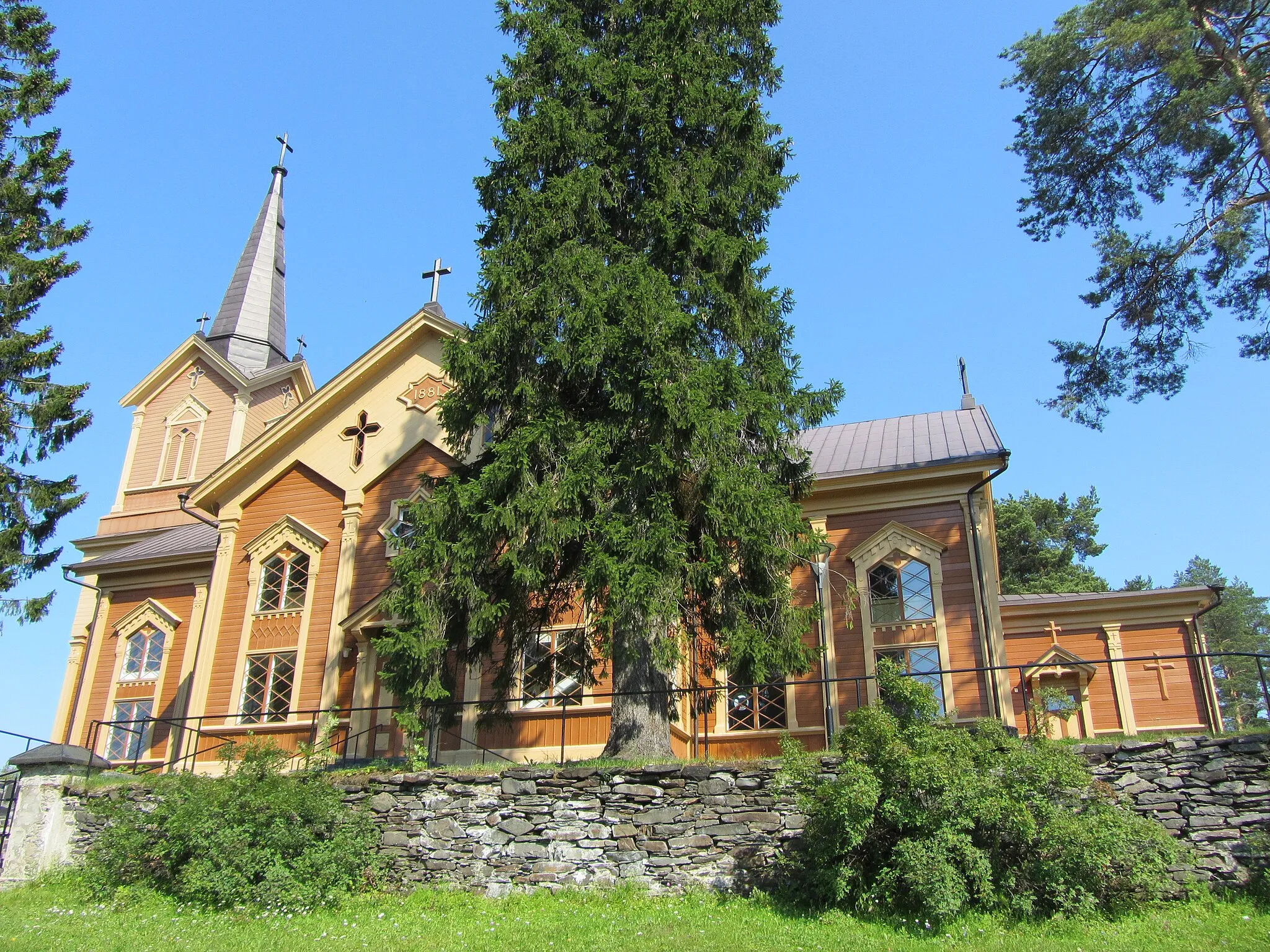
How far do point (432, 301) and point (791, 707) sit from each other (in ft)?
32.9

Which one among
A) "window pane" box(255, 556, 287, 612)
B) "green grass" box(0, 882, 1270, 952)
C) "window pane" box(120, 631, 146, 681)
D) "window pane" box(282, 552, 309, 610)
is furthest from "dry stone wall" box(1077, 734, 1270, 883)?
"window pane" box(120, 631, 146, 681)

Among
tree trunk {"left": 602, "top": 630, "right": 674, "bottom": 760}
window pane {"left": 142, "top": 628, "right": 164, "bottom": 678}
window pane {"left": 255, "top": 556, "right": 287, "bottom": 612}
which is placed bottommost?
tree trunk {"left": 602, "top": 630, "right": 674, "bottom": 760}

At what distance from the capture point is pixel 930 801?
29.7 ft

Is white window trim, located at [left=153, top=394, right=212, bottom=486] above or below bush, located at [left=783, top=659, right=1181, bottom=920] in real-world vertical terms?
above

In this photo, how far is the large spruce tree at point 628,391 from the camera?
39.6 ft

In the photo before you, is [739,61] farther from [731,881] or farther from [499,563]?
[731,881]

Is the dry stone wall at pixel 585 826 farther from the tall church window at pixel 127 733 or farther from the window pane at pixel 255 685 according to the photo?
the tall church window at pixel 127 733

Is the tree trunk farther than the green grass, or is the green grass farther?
the tree trunk

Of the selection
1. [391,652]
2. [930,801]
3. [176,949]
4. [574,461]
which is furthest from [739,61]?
[176,949]

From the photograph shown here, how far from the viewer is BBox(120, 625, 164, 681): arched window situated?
20.8 m

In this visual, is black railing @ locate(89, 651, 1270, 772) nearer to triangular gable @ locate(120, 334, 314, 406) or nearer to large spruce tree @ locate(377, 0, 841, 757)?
large spruce tree @ locate(377, 0, 841, 757)

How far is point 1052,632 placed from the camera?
20141 mm

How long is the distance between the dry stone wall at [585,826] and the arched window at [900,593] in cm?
668

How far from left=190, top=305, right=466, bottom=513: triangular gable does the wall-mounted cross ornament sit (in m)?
13.0
